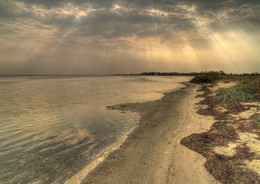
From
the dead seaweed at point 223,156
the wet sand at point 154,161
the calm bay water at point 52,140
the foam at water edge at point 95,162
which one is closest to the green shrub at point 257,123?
the dead seaweed at point 223,156

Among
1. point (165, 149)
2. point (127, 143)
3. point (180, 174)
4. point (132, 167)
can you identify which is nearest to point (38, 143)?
point (127, 143)

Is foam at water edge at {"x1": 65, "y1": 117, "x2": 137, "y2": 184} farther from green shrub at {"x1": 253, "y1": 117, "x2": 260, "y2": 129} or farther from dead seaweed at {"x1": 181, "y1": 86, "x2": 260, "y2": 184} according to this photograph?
green shrub at {"x1": 253, "y1": 117, "x2": 260, "y2": 129}

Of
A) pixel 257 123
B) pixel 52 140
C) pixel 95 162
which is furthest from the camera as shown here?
pixel 257 123

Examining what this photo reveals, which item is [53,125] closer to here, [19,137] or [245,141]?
[19,137]

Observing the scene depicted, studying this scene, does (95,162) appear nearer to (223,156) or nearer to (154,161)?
(154,161)

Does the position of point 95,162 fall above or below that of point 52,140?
below

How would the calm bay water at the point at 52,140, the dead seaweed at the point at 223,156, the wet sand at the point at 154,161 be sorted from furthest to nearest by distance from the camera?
the calm bay water at the point at 52,140 → the wet sand at the point at 154,161 → the dead seaweed at the point at 223,156

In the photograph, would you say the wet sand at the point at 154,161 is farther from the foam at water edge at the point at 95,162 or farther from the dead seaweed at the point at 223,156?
the dead seaweed at the point at 223,156

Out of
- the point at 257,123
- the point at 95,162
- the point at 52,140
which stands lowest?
the point at 95,162

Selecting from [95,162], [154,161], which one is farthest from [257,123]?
[95,162]

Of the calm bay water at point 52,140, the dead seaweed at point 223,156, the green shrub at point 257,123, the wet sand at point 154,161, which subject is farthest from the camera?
the green shrub at point 257,123

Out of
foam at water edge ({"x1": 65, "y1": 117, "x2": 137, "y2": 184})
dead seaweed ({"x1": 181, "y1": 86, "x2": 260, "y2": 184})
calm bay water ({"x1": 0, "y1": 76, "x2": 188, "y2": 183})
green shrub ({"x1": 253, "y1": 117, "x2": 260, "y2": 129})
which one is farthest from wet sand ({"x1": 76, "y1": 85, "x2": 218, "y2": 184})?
green shrub ({"x1": 253, "y1": 117, "x2": 260, "y2": 129})

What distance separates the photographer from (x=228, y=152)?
291 inches

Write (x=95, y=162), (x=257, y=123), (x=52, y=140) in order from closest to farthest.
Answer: (x=95, y=162), (x=52, y=140), (x=257, y=123)
